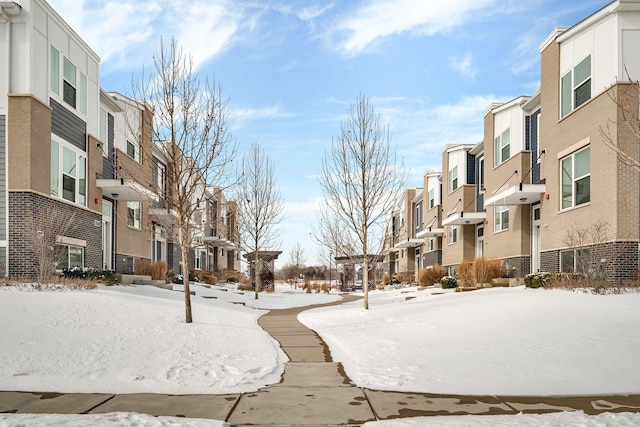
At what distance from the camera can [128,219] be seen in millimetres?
24969

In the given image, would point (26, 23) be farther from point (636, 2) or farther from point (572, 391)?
point (636, 2)

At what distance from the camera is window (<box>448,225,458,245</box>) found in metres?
31.8

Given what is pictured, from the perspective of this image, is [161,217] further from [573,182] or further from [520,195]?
[573,182]

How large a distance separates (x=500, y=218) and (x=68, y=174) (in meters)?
19.8

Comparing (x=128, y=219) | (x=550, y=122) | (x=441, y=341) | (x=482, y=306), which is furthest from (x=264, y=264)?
(x=441, y=341)

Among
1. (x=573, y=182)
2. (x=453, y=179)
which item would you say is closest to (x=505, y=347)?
(x=573, y=182)

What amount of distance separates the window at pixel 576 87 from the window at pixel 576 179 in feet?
5.97

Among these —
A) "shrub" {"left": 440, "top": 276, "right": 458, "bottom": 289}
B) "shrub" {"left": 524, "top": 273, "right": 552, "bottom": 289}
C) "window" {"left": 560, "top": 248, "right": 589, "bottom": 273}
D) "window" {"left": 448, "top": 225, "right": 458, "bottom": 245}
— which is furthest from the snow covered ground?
"window" {"left": 448, "top": 225, "right": 458, "bottom": 245}

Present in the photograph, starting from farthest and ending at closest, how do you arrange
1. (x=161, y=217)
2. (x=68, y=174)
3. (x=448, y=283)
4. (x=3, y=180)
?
(x=448, y=283) → (x=161, y=217) → (x=68, y=174) → (x=3, y=180)

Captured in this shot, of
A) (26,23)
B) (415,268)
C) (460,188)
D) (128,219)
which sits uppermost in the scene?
(26,23)

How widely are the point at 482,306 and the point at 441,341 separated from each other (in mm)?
3274

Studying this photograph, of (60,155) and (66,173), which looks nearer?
(60,155)

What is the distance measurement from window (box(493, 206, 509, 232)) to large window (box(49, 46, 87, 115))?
64.9 feet

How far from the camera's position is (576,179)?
17391 mm
